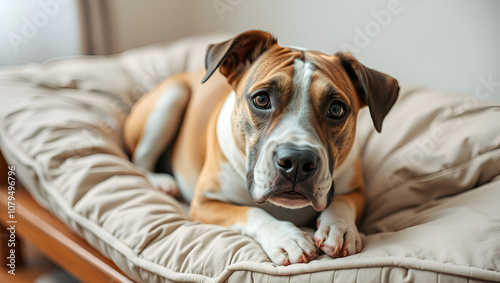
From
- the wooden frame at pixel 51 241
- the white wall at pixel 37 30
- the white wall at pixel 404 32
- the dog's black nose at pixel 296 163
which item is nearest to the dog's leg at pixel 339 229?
the dog's black nose at pixel 296 163

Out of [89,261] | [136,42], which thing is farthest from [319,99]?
[136,42]

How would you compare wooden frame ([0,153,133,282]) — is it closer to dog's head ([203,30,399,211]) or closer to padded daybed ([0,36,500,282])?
padded daybed ([0,36,500,282])

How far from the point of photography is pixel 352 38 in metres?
2.36

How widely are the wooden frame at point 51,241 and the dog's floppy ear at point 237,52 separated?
74cm

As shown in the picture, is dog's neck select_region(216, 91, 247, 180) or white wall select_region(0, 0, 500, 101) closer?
dog's neck select_region(216, 91, 247, 180)

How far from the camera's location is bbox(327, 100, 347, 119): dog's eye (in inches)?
53.0

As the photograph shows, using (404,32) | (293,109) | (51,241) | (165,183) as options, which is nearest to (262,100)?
(293,109)

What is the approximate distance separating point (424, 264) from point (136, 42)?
3.25 metres

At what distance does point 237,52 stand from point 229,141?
31 centimetres

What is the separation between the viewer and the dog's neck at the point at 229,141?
153 cm

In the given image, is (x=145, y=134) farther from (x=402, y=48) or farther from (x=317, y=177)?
(x=402, y=48)

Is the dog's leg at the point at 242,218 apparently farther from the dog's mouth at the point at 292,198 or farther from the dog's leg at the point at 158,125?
the dog's leg at the point at 158,125

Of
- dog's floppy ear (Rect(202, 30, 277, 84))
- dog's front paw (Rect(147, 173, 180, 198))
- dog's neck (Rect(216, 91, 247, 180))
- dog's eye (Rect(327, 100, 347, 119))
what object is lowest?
dog's front paw (Rect(147, 173, 180, 198))

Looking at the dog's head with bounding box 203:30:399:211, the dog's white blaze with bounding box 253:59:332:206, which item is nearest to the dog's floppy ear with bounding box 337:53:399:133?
the dog's head with bounding box 203:30:399:211
